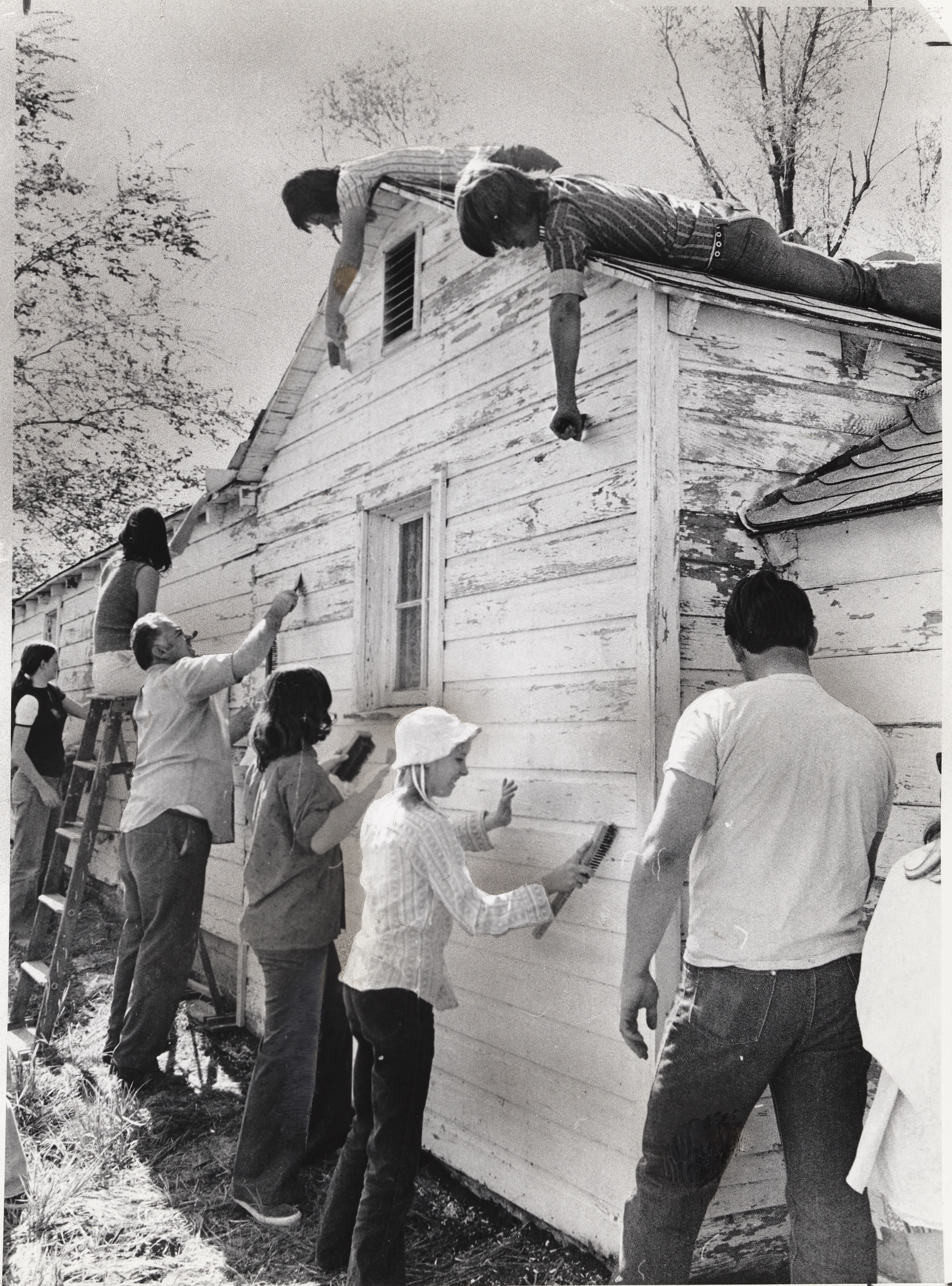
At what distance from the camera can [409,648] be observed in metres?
3.43

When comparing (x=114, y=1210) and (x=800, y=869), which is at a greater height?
(x=800, y=869)

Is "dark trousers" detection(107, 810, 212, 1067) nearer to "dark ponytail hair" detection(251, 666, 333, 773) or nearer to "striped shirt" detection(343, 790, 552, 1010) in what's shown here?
"dark ponytail hair" detection(251, 666, 333, 773)

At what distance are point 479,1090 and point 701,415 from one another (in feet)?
7.74

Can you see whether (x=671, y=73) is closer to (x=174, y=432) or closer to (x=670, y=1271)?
(x=174, y=432)

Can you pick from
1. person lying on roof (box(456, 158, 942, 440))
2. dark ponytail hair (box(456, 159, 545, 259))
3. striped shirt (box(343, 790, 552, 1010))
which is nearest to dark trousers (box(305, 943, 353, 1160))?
striped shirt (box(343, 790, 552, 1010))

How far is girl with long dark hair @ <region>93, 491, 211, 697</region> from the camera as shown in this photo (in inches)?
111

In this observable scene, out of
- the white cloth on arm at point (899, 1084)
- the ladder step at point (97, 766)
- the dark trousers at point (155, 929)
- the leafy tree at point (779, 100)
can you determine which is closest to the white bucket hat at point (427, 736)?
the dark trousers at point (155, 929)

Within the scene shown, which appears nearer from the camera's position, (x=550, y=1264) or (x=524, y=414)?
(x=550, y=1264)

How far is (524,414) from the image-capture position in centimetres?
313

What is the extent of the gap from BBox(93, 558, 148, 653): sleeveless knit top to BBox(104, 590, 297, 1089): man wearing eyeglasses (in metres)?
0.04

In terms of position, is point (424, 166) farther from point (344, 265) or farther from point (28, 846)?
point (28, 846)

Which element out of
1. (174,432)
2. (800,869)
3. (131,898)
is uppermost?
(174,432)

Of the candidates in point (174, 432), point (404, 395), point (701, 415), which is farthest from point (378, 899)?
point (404, 395)

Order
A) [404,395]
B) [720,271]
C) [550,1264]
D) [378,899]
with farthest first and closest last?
[404,395]
[720,271]
[550,1264]
[378,899]
